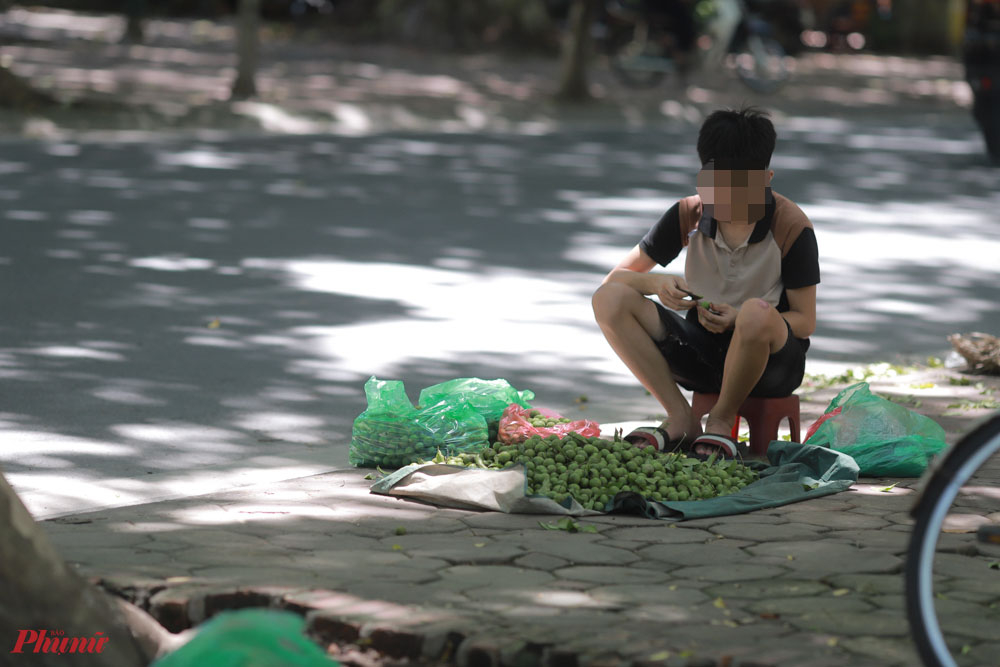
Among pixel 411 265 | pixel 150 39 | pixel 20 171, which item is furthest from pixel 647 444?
pixel 150 39

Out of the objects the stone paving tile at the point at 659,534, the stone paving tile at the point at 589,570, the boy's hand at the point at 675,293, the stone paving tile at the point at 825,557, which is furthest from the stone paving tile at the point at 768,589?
the boy's hand at the point at 675,293

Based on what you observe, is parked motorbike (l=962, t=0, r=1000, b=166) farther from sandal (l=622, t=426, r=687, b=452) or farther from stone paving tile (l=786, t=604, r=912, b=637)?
stone paving tile (l=786, t=604, r=912, b=637)

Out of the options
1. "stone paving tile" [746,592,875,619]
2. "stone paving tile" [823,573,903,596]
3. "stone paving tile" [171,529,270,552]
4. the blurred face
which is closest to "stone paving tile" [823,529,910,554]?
"stone paving tile" [823,573,903,596]

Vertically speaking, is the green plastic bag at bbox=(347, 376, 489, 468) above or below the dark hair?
below

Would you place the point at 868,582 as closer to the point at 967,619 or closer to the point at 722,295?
the point at 967,619

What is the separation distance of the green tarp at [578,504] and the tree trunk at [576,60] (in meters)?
14.4

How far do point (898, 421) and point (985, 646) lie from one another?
1783 millimetres

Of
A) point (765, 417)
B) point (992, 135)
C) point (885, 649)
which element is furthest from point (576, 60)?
point (885, 649)

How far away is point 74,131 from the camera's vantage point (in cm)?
1452

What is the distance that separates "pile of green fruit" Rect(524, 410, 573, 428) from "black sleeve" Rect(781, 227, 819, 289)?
3.23 ft

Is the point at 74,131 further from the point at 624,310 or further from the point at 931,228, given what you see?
the point at 624,310

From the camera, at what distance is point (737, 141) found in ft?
16.3

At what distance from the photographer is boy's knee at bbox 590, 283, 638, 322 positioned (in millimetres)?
5230

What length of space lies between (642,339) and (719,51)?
703 inches
